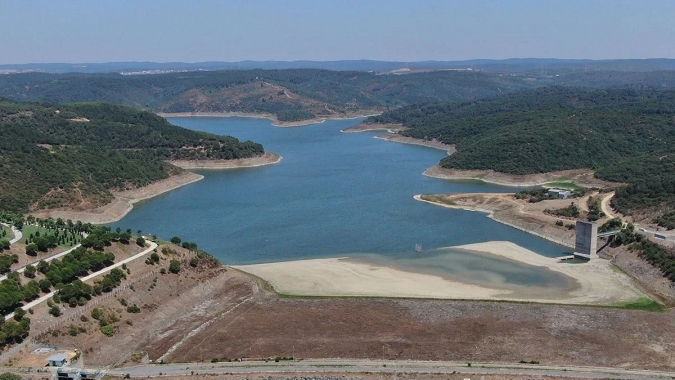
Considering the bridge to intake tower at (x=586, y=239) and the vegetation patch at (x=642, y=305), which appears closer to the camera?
the vegetation patch at (x=642, y=305)

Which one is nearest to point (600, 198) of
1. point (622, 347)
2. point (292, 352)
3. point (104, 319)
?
point (622, 347)

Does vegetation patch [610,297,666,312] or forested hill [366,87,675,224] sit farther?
forested hill [366,87,675,224]

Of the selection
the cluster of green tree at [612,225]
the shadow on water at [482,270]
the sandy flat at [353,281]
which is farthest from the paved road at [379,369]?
the cluster of green tree at [612,225]

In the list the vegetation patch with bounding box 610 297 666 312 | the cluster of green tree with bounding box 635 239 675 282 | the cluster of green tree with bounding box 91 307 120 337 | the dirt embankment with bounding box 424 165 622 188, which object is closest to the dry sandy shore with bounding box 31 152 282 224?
the dirt embankment with bounding box 424 165 622 188

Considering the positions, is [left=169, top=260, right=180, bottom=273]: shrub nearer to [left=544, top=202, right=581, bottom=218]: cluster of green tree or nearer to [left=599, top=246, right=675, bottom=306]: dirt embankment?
[left=599, top=246, right=675, bottom=306]: dirt embankment

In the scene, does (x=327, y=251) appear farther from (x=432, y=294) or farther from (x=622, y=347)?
(x=622, y=347)

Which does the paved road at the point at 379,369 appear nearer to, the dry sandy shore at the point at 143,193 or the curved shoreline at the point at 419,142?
the dry sandy shore at the point at 143,193

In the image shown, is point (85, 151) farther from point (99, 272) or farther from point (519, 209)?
point (519, 209)
